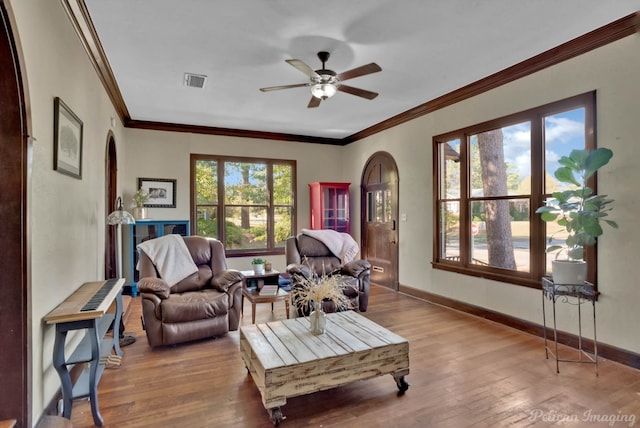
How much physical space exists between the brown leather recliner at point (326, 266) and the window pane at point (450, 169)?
1480mm

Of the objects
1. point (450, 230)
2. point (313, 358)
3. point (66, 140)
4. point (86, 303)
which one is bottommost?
point (313, 358)

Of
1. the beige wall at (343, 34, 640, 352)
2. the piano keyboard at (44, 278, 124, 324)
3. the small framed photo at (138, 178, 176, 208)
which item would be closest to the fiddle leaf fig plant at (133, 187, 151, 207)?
the small framed photo at (138, 178, 176, 208)

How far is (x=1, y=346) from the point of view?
1663 millimetres

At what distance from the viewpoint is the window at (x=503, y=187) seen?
3.35 metres

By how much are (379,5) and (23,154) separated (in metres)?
2.42

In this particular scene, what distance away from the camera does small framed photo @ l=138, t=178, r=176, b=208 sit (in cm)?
571

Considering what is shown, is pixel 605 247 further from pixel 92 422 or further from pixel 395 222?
pixel 92 422

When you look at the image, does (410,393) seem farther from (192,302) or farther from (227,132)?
(227,132)

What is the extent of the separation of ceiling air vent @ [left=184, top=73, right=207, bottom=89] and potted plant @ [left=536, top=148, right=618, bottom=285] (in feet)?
12.0

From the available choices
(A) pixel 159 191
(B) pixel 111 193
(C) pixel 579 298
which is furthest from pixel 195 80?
(C) pixel 579 298

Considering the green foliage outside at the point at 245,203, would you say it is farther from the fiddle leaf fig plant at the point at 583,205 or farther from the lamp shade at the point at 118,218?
the fiddle leaf fig plant at the point at 583,205

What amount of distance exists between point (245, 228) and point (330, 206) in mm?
1665

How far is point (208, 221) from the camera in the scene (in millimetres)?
6191

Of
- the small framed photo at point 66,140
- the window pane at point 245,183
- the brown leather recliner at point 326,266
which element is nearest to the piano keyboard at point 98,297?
the small framed photo at point 66,140
